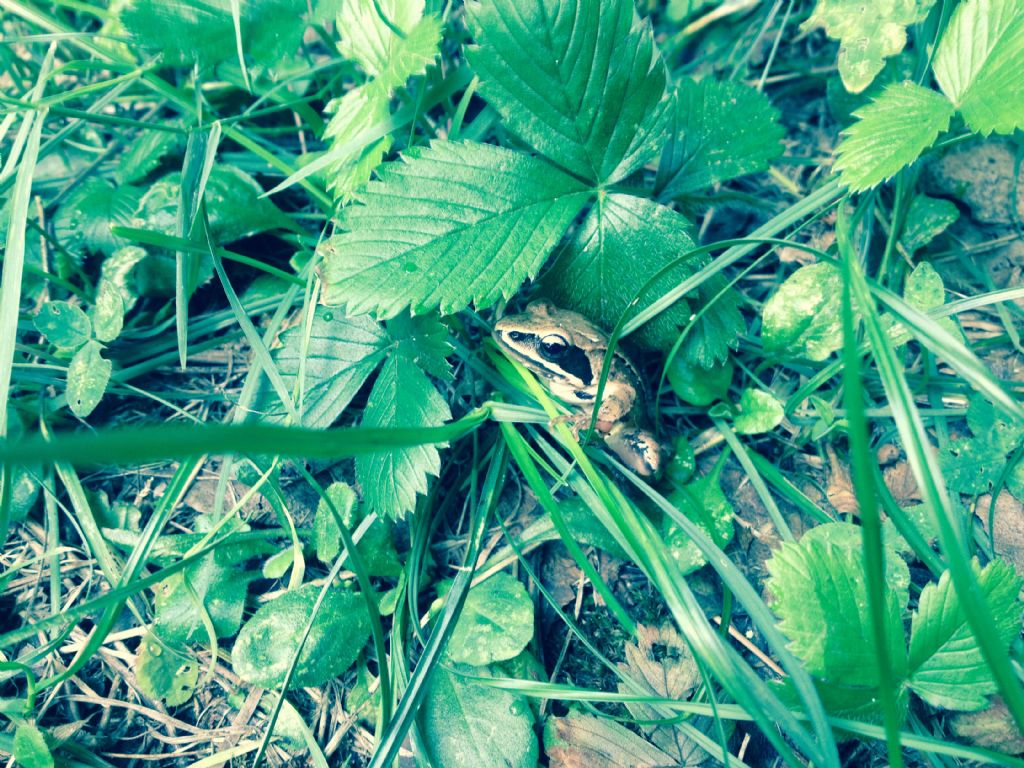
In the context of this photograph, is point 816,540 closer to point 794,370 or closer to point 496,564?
point 794,370

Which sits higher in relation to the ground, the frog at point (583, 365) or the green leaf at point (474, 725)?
the frog at point (583, 365)

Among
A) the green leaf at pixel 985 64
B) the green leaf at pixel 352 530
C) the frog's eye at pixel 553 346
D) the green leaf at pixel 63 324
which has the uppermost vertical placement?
the green leaf at pixel 985 64

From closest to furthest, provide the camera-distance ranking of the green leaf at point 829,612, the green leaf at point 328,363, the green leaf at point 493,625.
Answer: the green leaf at point 829,612 → the green leaf at point 493,625 → the green leaf at point 328,363

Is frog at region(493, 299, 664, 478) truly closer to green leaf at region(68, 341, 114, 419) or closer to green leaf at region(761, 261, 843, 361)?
green leaf at region(761, 261, 843, 361)

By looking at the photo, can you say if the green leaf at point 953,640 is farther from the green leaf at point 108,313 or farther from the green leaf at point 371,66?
the green leaf at point 108,313

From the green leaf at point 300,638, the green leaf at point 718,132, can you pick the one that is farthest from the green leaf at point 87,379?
the green leaf at point 718,132

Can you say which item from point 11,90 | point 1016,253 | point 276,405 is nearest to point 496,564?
point 276,405
